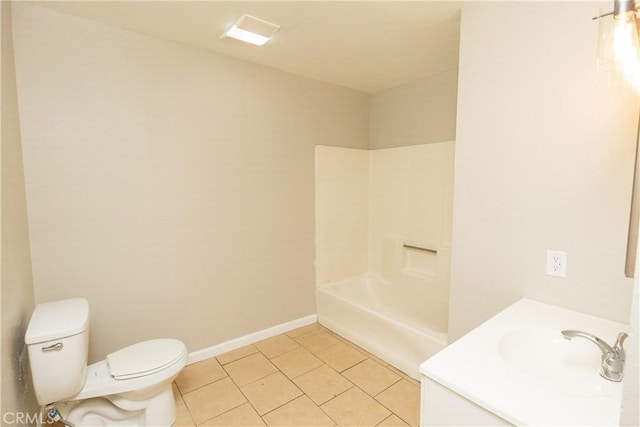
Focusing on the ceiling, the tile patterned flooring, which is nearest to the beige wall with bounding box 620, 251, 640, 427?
the tile patterned flooring

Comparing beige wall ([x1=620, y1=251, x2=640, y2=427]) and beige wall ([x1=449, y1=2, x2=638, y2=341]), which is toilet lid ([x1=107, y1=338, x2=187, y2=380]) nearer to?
beige wall ([x1=449, y1=2, x2=638, y2=341])

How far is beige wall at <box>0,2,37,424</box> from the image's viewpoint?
1279 millimetres

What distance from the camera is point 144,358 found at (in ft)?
5.68

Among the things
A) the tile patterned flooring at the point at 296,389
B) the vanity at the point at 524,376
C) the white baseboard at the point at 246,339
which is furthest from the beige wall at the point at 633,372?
the white baseboard at the point at 246,339

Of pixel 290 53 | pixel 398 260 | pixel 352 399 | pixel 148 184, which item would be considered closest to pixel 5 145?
pixel 148 184

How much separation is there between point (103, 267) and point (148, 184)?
2.00 feet

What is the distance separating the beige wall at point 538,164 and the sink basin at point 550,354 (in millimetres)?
266

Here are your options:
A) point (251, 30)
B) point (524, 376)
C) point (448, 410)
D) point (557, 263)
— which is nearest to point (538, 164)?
point (557, 263)

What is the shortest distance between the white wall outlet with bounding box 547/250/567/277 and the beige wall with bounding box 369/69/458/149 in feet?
4.82

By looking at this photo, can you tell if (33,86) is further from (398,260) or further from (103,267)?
(398,260)

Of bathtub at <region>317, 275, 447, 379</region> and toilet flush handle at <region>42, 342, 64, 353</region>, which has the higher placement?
toilet flush handle at <region>42, 342, 64, 353</region>

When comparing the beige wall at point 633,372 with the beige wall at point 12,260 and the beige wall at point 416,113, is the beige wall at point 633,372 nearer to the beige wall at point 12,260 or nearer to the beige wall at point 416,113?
the beige wall at point 12,260

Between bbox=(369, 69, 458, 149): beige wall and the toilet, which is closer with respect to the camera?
the toilet

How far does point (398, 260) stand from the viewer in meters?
3.09
